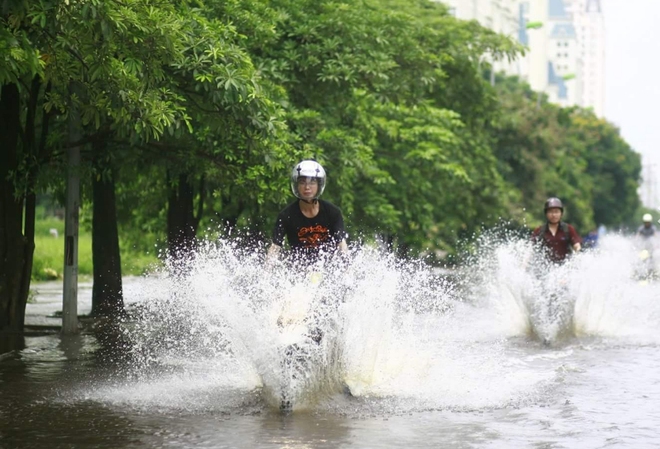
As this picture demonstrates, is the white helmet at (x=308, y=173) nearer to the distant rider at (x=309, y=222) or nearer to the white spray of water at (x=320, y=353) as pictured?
the distant rider at (x=309, y=222)

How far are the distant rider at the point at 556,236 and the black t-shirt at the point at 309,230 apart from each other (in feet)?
22.1

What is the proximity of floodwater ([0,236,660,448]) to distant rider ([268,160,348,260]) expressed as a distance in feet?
0.87

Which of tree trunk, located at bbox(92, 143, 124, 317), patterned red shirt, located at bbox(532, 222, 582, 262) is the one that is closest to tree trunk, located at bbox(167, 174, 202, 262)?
tree trunk, located at bbox(92, 143, 124, 317)

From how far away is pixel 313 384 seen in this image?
31.9 ft

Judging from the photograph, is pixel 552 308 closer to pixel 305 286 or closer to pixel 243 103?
pixel 243 103

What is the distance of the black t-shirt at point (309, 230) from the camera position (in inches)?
400

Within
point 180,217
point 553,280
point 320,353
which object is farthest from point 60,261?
point 320,353

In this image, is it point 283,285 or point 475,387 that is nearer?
point 283,285

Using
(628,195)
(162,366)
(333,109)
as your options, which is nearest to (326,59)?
(333,109)

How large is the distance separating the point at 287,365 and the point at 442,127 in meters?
22.3

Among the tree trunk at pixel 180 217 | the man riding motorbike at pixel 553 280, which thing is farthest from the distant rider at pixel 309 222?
the tree trunk at pixel 180 217

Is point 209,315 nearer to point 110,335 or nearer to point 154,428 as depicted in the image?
point 154,428

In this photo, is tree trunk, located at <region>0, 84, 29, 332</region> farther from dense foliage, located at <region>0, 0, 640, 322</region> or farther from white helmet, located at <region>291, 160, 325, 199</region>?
white helmet, located at <region>291, 160, 325, 199</region>

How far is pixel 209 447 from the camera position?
7996mm
